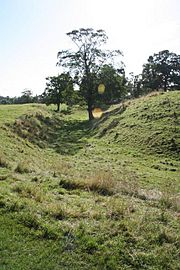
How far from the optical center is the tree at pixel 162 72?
94.9m

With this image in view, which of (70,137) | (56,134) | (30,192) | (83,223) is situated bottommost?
(70,137)

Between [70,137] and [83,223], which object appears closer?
[83,223]

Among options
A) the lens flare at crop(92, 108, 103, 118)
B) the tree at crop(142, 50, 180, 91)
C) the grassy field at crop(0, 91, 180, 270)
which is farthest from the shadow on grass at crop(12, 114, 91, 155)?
the tree at crop(142, 50, 180, 91)

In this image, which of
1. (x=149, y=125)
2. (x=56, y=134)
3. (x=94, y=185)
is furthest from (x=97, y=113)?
(x=94, y=185)

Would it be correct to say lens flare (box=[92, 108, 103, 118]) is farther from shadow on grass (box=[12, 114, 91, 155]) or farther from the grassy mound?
the grassy mound

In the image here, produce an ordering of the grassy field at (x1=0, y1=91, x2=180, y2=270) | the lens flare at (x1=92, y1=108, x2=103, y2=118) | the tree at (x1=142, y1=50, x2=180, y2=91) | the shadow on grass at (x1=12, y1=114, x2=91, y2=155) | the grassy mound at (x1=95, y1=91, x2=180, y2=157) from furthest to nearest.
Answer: the tree at (x1=142, y1=50, x2=180, y2=91) → the lens flare at (x1=92, y1=108, x2=103, y2=118) → the shadow on grass at (x1=12, y1=114, x2=91, y2=155) → the grassy mound at (x1=95, y1=91, x2=180, y2=157) → the grassy field at (x1=0, y1=91, x2=180, y2=270)

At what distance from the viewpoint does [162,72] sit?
95500mm

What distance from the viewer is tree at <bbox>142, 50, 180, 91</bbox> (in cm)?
9488

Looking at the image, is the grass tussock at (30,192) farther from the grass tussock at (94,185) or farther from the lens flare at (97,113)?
the lens flare at (97,113)

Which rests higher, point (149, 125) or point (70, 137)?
point (149, 125)

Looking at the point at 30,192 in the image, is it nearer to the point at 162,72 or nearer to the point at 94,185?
the point at 94,185

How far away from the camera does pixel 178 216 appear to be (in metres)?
11.0

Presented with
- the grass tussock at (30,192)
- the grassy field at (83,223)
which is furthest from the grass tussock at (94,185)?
the grass tussock at (30,192)

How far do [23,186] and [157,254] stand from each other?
5583 mm
